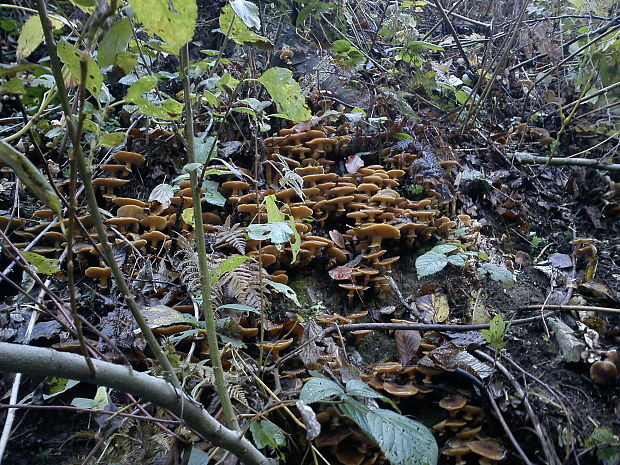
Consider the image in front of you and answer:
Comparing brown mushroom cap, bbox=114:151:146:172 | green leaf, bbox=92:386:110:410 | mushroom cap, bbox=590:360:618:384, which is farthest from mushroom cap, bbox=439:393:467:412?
brown mushroom cap, bbox=114:151:146:172

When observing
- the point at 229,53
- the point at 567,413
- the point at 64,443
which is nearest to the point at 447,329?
the point at 567,413

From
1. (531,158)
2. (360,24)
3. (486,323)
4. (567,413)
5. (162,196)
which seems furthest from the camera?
(360,24)

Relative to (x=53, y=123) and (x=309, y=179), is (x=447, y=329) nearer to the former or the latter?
(x=309, y=179)

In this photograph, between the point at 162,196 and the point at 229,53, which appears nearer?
the point at 162,196

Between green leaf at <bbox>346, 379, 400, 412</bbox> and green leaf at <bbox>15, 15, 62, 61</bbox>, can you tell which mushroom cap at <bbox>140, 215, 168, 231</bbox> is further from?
green leaf at <bbox>346, 379, 400, 412</bbox>

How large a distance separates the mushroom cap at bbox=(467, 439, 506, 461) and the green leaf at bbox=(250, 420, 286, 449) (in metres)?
1.27

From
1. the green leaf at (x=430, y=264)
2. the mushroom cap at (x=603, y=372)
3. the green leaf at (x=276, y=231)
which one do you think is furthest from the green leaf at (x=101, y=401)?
the mushroom cap at (x=603, y=372)

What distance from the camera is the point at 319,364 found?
2.57m

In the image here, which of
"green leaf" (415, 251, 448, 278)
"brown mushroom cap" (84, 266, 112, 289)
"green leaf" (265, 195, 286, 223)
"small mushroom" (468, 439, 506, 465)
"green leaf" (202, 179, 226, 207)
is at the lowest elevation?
"small mushroom" (468, 439, 506, 465)

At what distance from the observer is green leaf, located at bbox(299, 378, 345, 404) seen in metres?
1.91

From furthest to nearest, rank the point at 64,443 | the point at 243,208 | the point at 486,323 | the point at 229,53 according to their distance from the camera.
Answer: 1. the point at 229,53
2. the point at 243,208
3. the point at 486,323
4. the point at 64,443

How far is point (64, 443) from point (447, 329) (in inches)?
97.4

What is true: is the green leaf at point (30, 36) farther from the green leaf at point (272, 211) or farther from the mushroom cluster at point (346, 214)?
the mushroom cluster at point (346, 214)

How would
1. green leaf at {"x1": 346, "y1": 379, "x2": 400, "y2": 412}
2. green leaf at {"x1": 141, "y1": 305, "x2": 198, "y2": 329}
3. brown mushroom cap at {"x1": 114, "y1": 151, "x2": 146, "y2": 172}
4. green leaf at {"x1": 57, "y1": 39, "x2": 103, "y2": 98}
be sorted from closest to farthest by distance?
green leaf at {"x1": 57, "y1": 39, "x2": 103, "y2": 98}, green leaf at {"x1": 346, "y1": 379, "x2": 400, "y2": 412}, green leaf at {"x1": 141, "y1": 305, "x2": 198, "y2": 329}, brown mushroom cap at {"x1": 114, "y1": 151, "x2": 146, "y2": 172}
